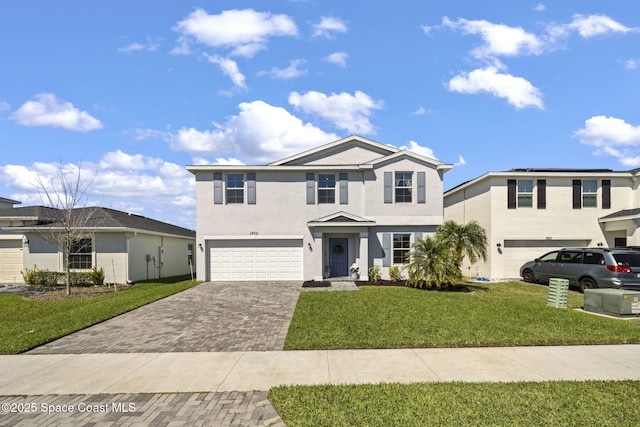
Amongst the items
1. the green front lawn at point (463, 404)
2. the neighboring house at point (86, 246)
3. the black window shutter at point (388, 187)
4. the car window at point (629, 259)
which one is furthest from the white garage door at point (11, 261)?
the car window at point (629, 259)

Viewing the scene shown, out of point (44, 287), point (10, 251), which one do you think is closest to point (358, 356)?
point (44, 287)

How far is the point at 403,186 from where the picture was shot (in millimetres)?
19047

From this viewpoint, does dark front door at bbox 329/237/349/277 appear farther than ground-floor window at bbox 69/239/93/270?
Yes

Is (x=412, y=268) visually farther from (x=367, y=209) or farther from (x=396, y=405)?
(x=396, y=405)

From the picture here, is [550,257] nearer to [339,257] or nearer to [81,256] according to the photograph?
[339,257]

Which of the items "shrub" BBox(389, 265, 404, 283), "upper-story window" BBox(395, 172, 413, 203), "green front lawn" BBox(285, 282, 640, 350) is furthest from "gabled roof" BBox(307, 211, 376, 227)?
"green front lawn" BBox(285, 282, 640, 350)

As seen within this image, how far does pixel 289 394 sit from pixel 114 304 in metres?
10.1

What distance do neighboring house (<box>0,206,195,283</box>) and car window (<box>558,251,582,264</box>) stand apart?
2117 centimetres

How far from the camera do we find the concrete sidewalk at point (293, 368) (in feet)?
18.8

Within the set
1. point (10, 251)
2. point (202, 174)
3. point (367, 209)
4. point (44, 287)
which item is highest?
point (202, 174)

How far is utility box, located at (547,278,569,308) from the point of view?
11.3m

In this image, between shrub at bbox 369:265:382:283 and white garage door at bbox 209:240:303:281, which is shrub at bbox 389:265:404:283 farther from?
white garage door at bbox 209:240:303:281

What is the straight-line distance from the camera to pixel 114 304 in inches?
495

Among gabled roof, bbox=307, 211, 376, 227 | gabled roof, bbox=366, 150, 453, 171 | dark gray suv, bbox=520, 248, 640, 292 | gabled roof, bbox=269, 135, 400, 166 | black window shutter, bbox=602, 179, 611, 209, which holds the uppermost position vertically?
gabled roof, bbox=269, 135, 400, 166
